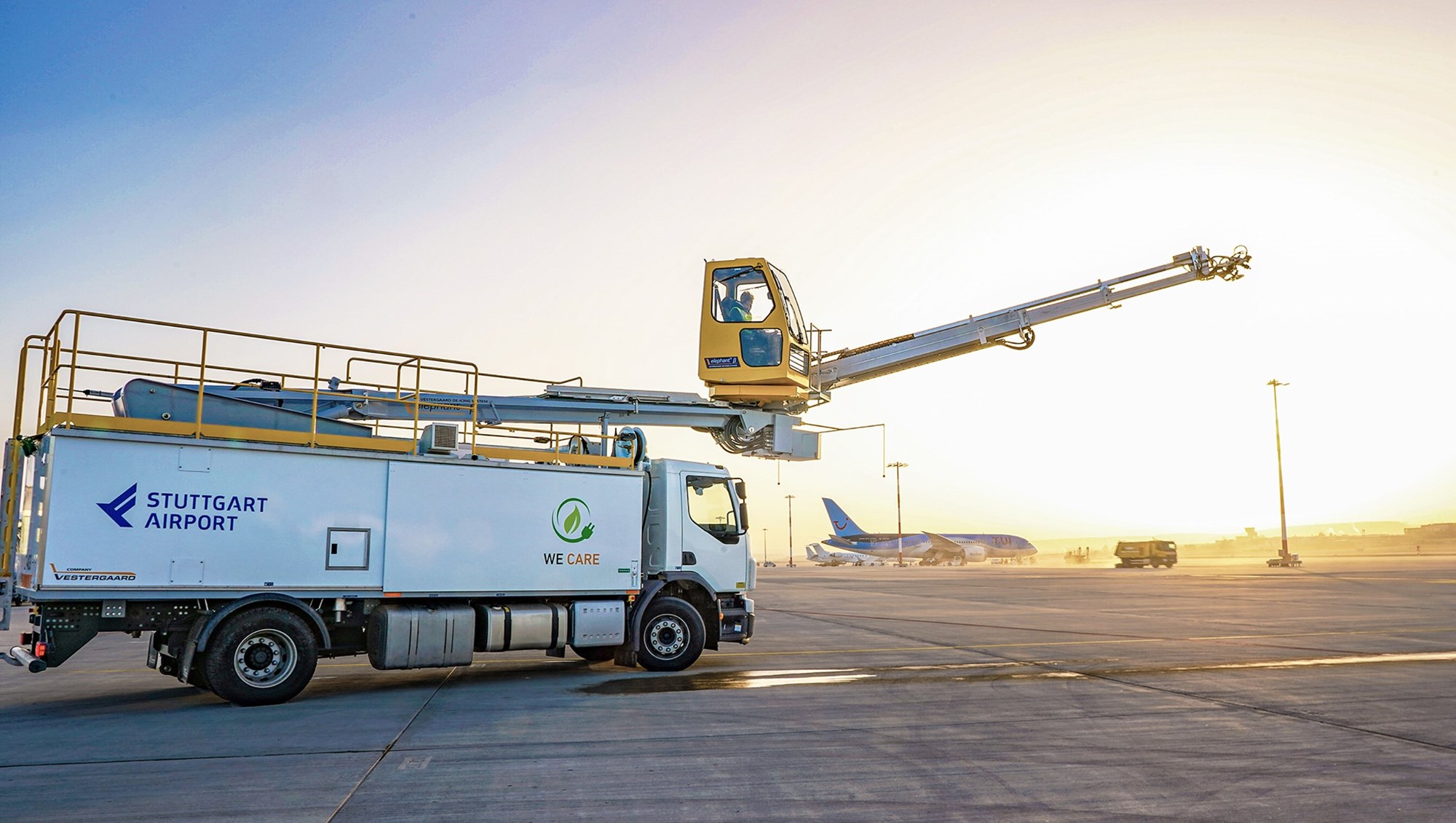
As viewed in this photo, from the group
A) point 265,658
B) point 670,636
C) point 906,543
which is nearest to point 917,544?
point 906,543

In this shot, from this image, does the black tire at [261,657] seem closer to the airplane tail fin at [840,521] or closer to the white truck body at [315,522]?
the white truck body at [315,522]

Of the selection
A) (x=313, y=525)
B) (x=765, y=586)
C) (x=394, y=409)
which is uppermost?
(x=394, y=409)

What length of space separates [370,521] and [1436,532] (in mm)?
173253

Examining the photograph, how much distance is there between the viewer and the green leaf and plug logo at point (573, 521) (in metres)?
14.2

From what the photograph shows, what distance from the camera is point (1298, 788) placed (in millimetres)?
7277

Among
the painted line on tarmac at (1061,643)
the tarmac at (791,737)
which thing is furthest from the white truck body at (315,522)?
the painted line on tarmac at (1061,643)

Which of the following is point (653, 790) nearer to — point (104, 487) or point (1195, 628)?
point (104, 487)

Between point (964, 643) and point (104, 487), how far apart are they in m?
14.5

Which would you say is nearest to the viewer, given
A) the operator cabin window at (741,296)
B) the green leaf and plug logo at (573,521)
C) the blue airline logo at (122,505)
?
the blue airline logo at (122,505)

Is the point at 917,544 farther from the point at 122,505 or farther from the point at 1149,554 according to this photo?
Answer: the point at 122,505

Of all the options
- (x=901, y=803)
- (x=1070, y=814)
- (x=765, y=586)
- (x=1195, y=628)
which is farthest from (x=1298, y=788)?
(x=765, y=586)

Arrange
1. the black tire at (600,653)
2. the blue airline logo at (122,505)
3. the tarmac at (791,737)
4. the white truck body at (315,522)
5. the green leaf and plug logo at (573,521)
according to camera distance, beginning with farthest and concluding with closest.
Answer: the black tire at (600,653)
the green leaf and plug logo at (573,521)
the blue airline logo at (122,505)
the white truck body at (315,522)
the tarmac at (791,737)

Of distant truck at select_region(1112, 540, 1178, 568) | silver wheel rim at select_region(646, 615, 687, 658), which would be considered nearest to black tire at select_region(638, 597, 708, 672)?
silver wheel rim at select_region(646, 615, 687, 658)

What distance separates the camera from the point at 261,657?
11617 mm
